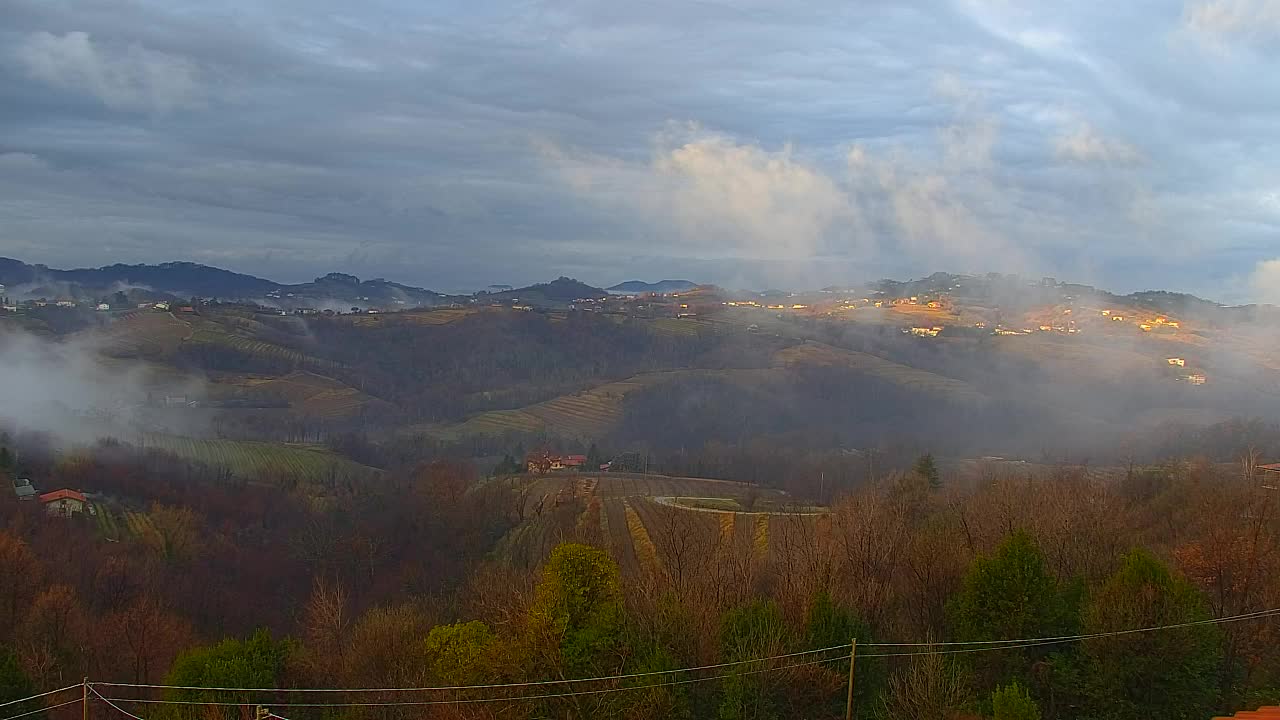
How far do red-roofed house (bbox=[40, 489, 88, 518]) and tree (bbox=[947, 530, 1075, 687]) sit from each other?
74.0m

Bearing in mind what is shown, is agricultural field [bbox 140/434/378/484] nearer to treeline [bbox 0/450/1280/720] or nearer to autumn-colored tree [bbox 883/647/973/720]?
treeline [bbox 0/450/1280/720]

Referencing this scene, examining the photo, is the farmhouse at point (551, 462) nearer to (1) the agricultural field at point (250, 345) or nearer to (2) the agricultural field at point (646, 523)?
(2) the agricultural field at point (646, 523)

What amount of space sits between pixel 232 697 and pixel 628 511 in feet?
171

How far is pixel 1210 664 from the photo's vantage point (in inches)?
1086

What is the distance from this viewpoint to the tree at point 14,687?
28469mm

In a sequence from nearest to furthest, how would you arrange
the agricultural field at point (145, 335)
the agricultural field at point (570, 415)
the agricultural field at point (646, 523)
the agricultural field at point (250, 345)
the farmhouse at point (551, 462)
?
the agricultural field at point (646, 523)
the farmhouse at point (551, 462)
the agricultural field at point (570, 415)
the agricultural field at point (145, 335)
the agricultural field at point (250, 345)

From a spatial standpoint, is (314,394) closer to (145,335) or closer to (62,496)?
(145,335)

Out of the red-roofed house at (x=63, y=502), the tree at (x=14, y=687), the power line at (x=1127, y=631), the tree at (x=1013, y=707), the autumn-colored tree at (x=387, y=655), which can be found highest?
the tree at (x=1013, y=707)

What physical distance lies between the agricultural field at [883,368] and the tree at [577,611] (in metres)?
124

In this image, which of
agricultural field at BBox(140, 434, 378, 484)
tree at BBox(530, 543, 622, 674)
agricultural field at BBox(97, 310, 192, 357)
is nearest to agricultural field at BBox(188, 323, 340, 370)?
agricultural field at BBox(97, 310, 192, 357)

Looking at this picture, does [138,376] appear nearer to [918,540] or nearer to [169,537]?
[169,537]

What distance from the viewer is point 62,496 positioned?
268ft

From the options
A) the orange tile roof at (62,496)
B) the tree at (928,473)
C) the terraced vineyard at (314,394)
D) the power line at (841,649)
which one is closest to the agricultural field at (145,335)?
the terraced vineyard at (314,394)

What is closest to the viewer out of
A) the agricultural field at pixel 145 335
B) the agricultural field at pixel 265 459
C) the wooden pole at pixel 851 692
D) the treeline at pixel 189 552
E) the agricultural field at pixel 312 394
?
the wooden pole at pixel 851 692
